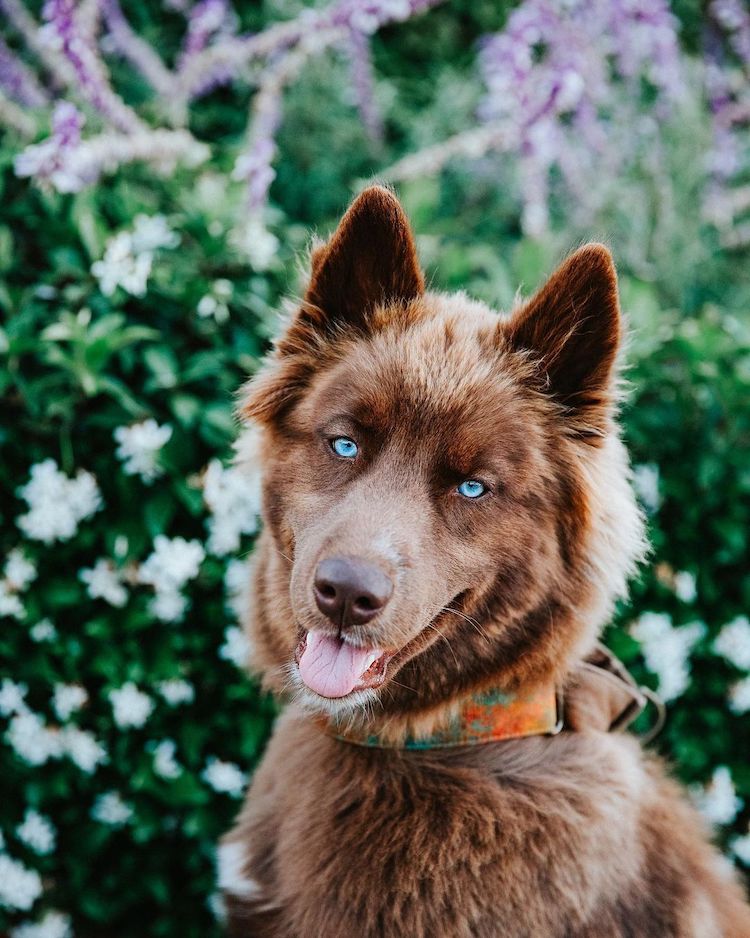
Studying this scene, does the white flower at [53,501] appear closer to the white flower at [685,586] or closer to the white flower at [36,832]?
the white flower at [36,832]

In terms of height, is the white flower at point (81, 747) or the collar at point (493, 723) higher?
the collar at point (493, 723)

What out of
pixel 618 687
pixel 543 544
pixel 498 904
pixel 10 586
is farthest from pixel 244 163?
pixel 498 904

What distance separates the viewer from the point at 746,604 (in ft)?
12.2

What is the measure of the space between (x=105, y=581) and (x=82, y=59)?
2.31m

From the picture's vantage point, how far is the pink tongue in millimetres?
2146

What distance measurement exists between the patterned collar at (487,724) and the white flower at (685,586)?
1395mm

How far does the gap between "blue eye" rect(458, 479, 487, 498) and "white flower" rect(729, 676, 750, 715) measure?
211 cm

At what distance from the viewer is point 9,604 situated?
132 inches

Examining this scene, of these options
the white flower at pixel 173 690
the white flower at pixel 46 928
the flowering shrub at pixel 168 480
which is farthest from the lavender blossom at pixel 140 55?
the white flower at pixel 46 928

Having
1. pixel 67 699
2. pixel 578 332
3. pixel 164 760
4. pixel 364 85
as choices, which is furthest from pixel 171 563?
pixel 364 85

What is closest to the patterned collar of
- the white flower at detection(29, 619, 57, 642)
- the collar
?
the collar

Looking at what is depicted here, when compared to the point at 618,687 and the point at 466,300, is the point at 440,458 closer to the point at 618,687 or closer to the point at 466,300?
the point at 466,300

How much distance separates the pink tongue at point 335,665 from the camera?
2.15 m

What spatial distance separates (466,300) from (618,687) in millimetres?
1268
